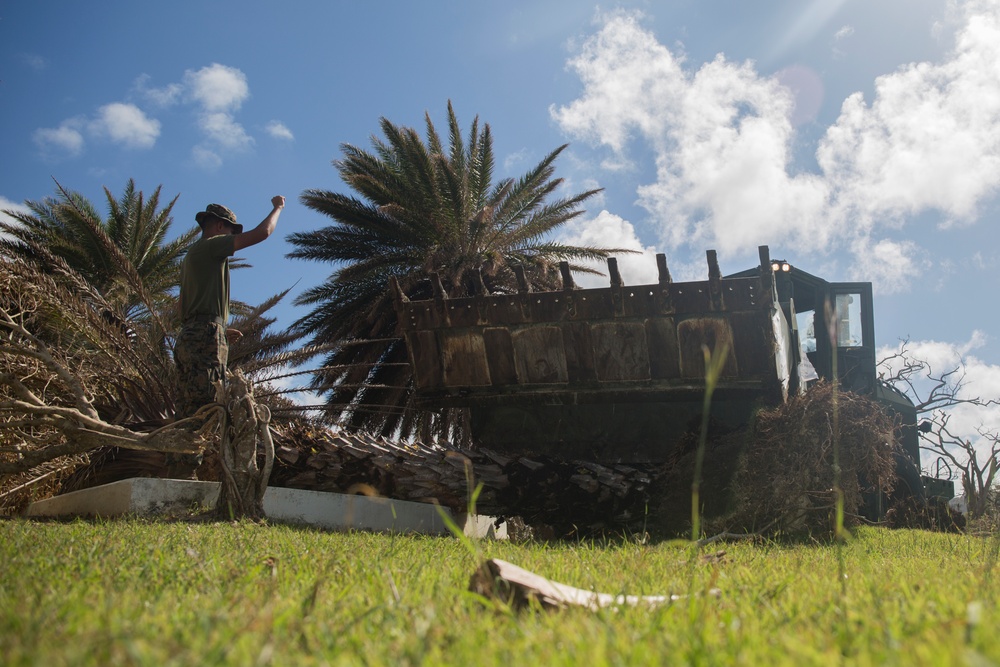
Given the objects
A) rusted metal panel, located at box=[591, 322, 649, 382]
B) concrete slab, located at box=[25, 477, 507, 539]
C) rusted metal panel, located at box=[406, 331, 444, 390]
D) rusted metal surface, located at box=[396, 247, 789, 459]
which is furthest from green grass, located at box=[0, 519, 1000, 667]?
rusted metal panel, located at box=[406, 331, 444, 390]

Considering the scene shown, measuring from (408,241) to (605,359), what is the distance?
32.3 feet

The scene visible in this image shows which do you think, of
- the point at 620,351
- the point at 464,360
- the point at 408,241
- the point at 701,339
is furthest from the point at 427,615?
the point at 408,241

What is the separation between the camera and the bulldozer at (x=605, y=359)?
307 inches

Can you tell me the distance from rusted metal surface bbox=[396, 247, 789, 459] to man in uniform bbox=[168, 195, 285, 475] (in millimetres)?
3232

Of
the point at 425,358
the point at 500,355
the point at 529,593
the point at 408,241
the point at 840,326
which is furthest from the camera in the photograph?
the point at 408,241

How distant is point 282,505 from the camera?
6.59m

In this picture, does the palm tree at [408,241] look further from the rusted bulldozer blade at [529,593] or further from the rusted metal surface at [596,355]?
the rusted bulldozer blade at [529,593]

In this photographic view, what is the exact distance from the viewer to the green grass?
1.28 m

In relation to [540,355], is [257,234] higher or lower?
higher

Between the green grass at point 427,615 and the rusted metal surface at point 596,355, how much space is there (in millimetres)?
4727

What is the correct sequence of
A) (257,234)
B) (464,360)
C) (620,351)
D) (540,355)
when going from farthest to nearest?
(464,360), (540,355), (620,351), (257,234)

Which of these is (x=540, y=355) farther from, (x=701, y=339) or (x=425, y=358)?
(x=701, y=339)

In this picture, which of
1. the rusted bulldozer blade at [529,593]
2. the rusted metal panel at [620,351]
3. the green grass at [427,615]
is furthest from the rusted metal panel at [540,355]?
the rusted bulldozer blade at [529,593]

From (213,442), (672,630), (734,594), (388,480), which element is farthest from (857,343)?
(672,630)
